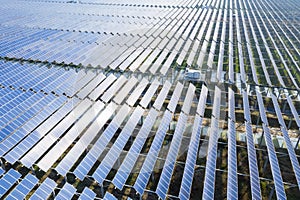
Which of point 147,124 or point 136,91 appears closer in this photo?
point 147,124

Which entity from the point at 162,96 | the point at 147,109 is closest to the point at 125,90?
the point at 147,109

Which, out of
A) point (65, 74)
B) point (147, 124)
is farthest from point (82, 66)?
point (147, 124)

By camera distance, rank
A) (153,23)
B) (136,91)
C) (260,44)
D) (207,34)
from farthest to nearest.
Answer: (153,23)
(207,34)
(260,44)
(136,91)

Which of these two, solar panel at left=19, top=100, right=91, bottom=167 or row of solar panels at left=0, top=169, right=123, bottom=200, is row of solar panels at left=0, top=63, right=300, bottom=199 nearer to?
solar panel at left=19, top=100, right=91, bottom=167

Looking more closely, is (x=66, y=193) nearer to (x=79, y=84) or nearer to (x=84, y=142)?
(x=84, y=142)

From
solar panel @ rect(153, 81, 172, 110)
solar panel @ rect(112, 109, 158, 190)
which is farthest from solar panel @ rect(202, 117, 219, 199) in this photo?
solar panel @ rect(153, 81, 172, 110)

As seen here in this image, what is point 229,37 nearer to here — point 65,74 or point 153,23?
point 153,23
